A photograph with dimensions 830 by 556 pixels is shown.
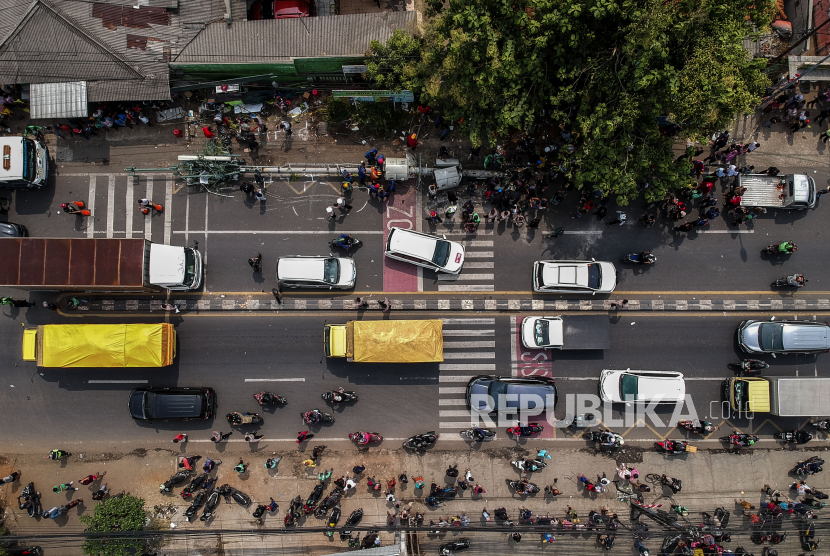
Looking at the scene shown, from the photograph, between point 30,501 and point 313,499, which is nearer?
point 30,501

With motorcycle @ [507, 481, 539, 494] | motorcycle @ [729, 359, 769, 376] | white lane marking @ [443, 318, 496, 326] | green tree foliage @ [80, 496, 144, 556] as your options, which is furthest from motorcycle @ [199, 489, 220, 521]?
motorcycle @ [729, 359, 769, 376]

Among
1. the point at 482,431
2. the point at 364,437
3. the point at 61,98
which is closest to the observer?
the point at 61,98

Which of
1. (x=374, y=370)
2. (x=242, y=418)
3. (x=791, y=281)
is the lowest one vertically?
(x=242, y=418)

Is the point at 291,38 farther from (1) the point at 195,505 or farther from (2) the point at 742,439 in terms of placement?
(2) the point at 742,439

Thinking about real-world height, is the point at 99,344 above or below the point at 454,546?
above

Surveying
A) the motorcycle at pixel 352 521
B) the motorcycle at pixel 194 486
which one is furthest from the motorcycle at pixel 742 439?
the motorcycle at pixel 194 486

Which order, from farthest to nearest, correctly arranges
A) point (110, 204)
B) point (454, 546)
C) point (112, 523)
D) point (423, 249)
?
point (110, 204)
point (423, 249)
point (454, 546)
point (112, 523)

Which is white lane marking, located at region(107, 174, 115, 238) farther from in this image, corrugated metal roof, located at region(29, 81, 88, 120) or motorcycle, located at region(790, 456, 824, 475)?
motorcycle, located at region(790, 456, 824, 475)

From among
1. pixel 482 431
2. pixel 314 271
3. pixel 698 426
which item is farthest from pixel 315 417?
pixel 698 426

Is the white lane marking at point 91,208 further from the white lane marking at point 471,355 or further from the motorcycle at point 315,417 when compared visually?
the white lane marking at point 471,355
